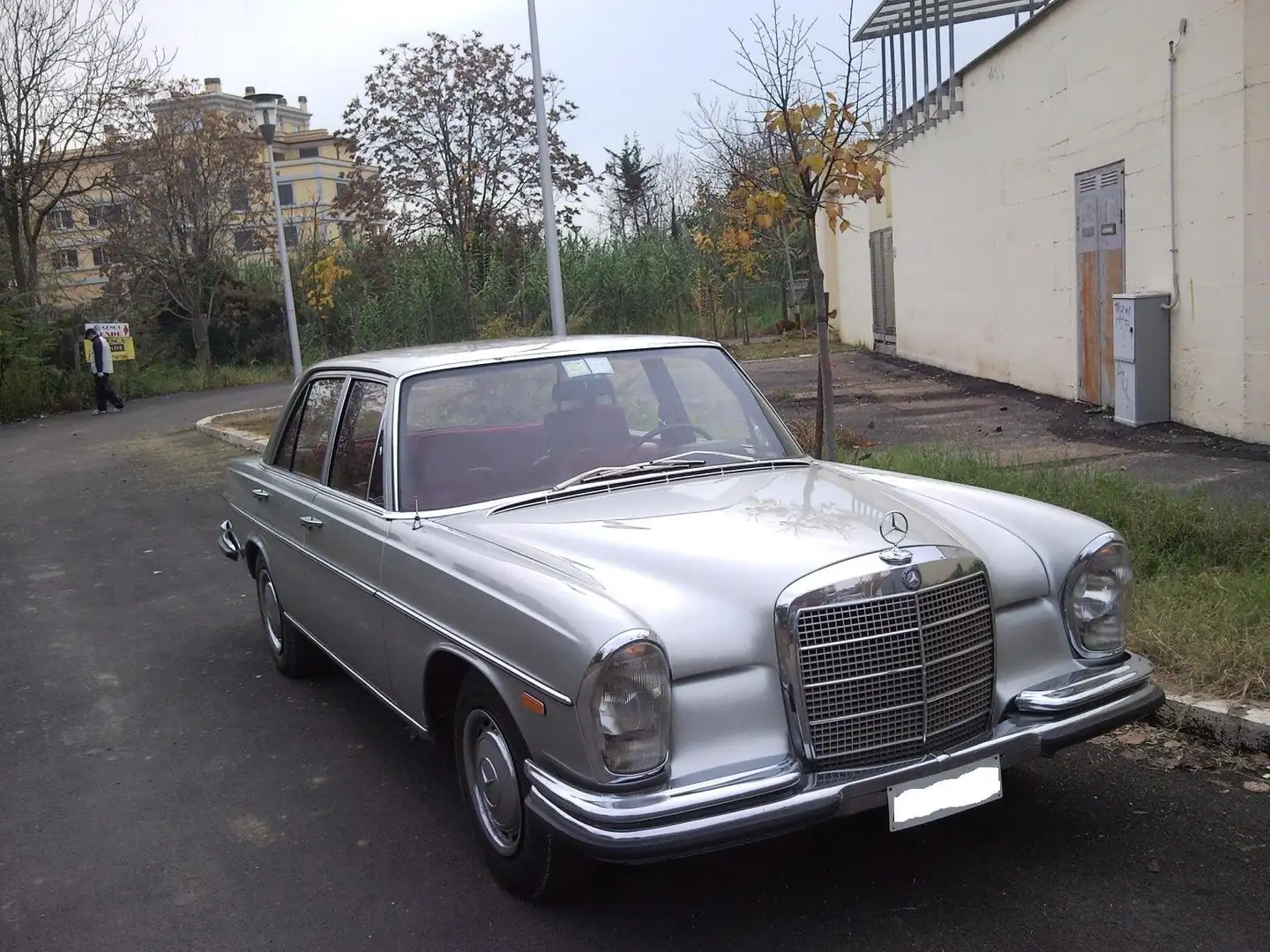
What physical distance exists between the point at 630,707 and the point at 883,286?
70.0 feet

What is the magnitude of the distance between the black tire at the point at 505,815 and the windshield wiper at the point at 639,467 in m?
0.86

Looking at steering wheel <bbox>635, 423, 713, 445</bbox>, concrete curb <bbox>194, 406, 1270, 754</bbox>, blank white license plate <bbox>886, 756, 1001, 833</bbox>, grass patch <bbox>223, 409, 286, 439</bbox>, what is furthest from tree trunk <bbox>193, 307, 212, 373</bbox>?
blank white license plate <bbox>886, 756, 1001, 833</bbox>

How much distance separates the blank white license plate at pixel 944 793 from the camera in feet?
10.1

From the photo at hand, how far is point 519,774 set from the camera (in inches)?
132

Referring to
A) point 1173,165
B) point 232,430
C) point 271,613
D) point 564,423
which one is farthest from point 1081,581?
point 232,430

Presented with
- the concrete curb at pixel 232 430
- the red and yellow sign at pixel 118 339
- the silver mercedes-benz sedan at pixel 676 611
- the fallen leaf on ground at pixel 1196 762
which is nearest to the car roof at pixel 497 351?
the silver mercedes-benz sedan at pixel 676 611

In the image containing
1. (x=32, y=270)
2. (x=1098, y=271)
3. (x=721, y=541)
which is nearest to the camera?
(x=721, y=541)

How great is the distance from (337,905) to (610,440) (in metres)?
1.81

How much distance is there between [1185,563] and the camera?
5809mm

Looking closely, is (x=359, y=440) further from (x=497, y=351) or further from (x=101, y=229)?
(x=101, y=229)

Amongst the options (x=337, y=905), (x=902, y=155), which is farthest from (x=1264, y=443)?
(x=902, y=155)

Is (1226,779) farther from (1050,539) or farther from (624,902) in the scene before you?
(624,902)

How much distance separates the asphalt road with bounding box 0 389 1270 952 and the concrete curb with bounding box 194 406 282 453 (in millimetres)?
9254

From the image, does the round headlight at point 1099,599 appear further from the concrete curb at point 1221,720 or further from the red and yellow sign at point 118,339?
the red and yellow sign at point 118,339
